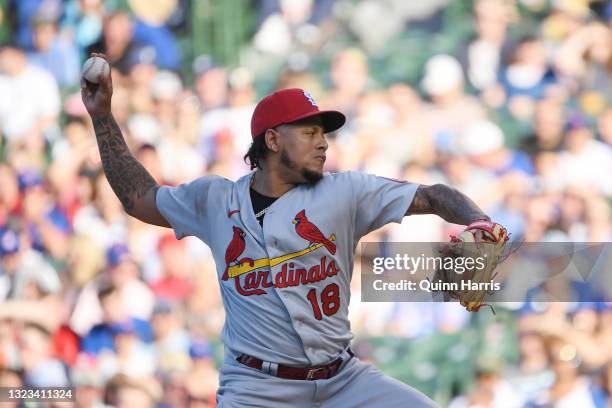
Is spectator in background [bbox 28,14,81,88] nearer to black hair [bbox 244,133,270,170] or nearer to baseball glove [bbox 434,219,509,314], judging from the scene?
black hair [bbox 244,133,270,170]

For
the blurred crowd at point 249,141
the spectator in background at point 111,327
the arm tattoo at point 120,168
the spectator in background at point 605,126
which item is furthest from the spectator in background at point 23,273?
the spectator in background at point 605,126

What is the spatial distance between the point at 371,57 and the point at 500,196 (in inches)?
45.4

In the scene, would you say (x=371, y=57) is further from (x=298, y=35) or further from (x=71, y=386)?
(x=71, y=386)

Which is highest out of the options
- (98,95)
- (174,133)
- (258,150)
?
(174,133)

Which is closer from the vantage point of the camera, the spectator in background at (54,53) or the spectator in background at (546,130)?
the spectator in background at (546,130)

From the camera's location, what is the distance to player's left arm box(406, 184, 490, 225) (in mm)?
3418

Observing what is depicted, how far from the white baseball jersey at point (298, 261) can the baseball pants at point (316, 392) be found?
0.26ft

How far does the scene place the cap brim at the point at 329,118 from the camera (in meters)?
3.73

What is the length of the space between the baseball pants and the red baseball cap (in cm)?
→ 93

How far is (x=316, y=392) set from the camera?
11.6 ft

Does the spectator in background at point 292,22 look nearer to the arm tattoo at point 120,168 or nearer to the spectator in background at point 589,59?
the spectator in background at point 589,59

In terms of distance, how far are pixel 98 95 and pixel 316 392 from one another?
1.47 m

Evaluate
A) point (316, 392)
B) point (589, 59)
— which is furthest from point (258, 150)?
point (589, 59)

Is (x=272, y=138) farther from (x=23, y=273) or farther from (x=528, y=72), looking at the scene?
(x=23, y=273)
